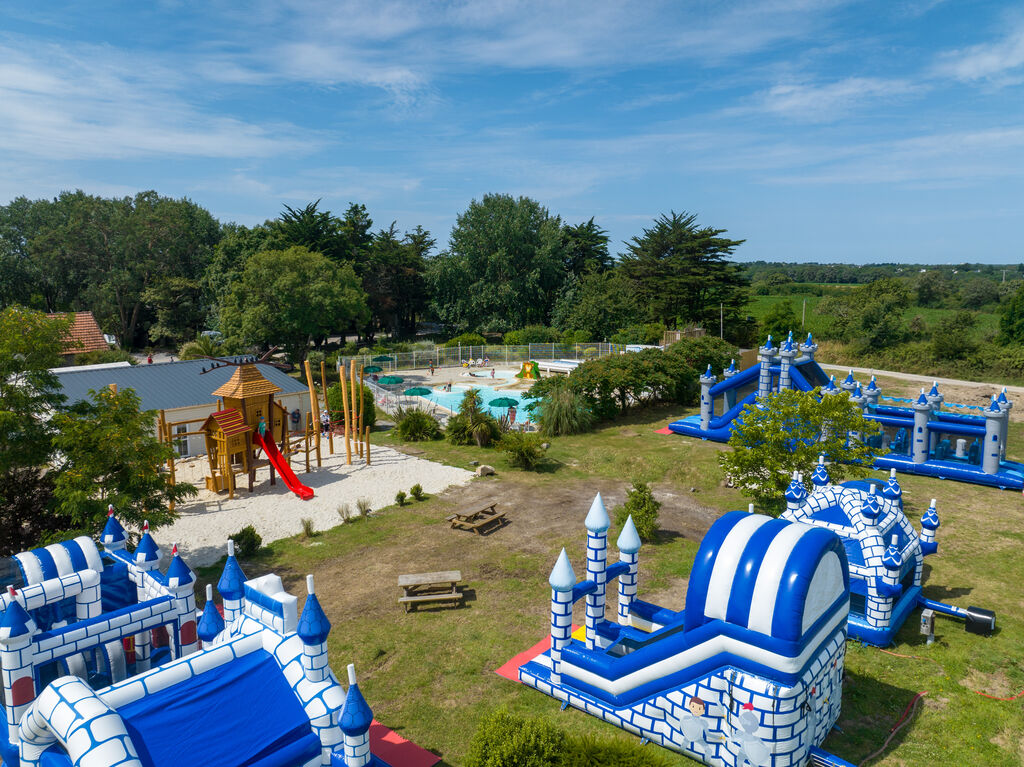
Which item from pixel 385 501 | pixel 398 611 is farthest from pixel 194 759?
pixel 385 501

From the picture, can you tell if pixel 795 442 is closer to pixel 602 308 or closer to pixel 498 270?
pixel 602 308

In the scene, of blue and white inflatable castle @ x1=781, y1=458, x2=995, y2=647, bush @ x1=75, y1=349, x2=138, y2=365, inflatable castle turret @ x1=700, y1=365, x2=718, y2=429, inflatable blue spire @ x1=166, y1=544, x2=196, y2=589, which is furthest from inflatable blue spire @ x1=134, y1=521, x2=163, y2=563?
bush @ x1=75, y1=349, x2=138, y2=365

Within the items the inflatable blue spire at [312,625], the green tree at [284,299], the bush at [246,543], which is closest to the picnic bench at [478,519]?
the bush at [246,543]

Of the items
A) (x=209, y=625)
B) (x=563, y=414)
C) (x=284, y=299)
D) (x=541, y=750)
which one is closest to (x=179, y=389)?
(x=563, y=414)

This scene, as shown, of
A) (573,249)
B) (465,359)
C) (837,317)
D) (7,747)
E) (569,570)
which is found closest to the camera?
(7,747)

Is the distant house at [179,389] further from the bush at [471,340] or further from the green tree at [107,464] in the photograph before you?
the bush at [471,340]

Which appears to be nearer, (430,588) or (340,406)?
(430,588)

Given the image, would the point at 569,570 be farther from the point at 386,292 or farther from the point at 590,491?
the point at 386,292
